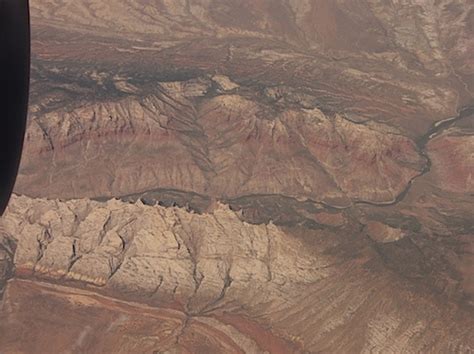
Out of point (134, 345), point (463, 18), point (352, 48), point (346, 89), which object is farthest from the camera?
point (463, 18)

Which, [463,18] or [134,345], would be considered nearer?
[134,345]

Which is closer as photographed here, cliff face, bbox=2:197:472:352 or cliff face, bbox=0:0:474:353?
cliff face, bbox=2:197:472:352

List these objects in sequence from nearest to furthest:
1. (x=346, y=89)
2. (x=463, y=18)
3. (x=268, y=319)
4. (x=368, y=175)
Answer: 1. (x=268, y=319)
2. (x=368, y=175)
3. (x=346, y=89)
4. (x=463, y=18)

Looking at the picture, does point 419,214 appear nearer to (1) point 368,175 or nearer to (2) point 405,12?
(1) point 368,175

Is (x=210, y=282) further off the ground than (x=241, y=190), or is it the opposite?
(x=210, y=282)

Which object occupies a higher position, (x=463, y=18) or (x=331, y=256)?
(x=463, y=18)

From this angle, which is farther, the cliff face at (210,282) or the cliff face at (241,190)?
the cliff face at (241,190)

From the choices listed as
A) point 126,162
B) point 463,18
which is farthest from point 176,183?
point 463,18
